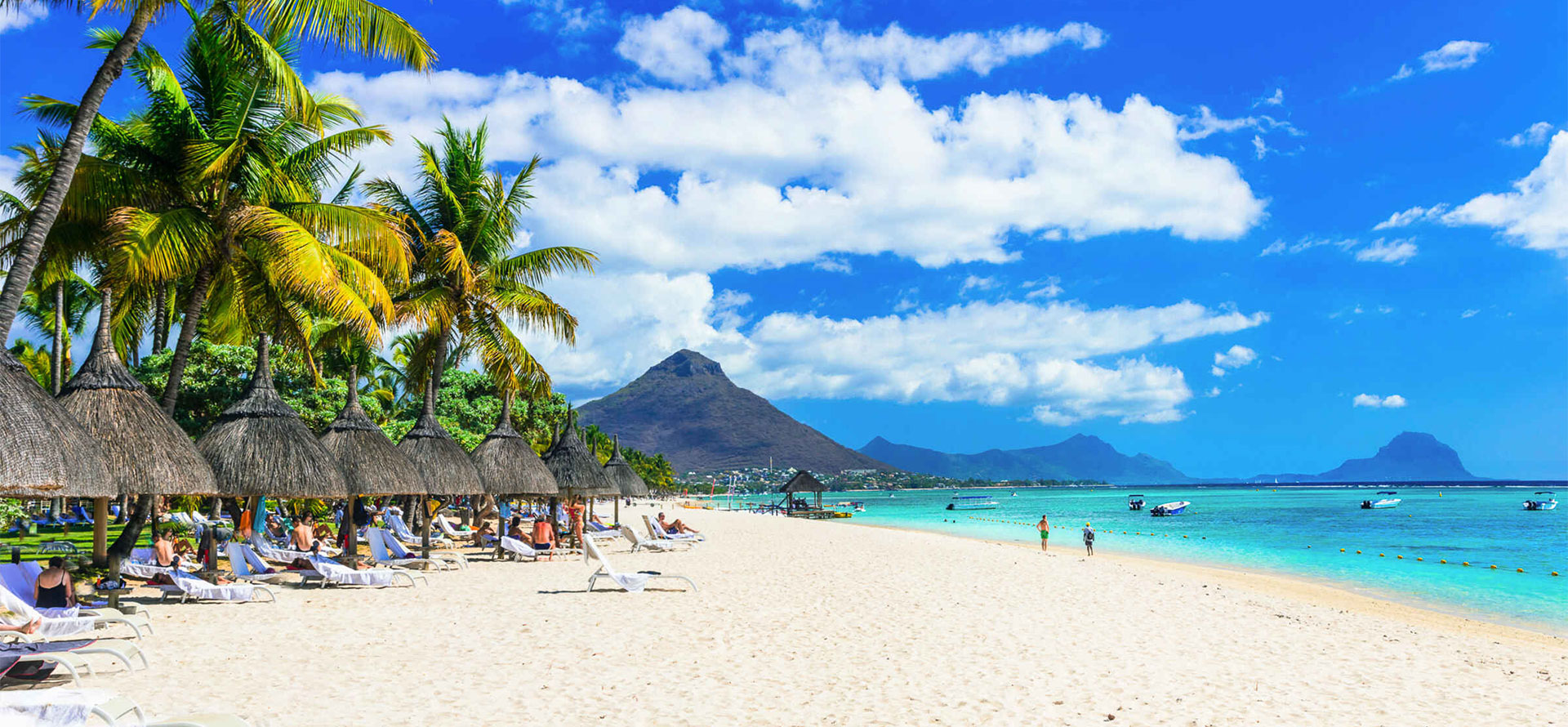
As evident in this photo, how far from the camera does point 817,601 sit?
1101 centimetres

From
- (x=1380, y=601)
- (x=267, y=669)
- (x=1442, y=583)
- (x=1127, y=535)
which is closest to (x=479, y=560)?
(x=267, y=669)

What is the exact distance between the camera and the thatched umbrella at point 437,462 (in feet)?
48.4

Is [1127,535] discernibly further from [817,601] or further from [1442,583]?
[817,601]

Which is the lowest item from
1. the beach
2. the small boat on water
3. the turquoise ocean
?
the small boat on water

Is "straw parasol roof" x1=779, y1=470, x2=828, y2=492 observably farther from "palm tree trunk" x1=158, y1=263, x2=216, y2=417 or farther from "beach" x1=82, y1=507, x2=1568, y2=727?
"palm tree trunk" x1=158, y1=263, x2=216, y2=417

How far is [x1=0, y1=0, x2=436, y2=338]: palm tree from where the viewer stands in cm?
772

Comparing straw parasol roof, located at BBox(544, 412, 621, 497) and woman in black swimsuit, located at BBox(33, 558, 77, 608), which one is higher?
straw parasol roof, located at BBox(544, 412, 621, 497)

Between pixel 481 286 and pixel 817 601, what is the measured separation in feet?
35.9

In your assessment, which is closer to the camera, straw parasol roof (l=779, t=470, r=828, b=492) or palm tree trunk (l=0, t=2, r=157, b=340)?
palm tree trunk (l=0, t=2, r=157, b=340)

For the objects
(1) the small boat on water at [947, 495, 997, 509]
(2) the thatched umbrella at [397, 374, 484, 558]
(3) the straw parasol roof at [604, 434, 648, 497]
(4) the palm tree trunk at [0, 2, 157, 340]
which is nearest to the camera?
(4) the palm tree trunk at [0, 2, 157, 340]

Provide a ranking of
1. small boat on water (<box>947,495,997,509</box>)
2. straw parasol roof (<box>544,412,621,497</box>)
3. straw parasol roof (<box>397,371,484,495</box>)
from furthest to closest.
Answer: small boat on water (<box>947,495,997,509</box>) → straw parasol roof (<box>544,412,621,497</box>) → straw parasol roof (<box>397,371,484,495</box>)

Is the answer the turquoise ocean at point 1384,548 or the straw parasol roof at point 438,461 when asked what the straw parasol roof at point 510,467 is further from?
the turquoise ocean at point 1384,548

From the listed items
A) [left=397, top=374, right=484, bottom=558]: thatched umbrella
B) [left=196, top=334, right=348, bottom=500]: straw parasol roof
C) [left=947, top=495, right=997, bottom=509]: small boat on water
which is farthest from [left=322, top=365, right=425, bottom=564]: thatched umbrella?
[left=947, top=495, right=997, bottom=509]: small boat on water

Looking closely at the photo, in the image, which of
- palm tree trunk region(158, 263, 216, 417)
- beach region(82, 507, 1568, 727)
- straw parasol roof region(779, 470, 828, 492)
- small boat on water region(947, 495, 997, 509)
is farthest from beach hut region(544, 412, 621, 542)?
small boat on water region(947, 495, 997, 509)
